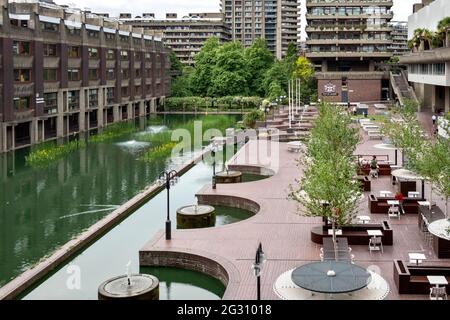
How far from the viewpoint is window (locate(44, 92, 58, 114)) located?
2254 inches

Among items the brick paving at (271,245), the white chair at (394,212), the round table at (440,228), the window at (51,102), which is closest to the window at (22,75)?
the window at (51,102)

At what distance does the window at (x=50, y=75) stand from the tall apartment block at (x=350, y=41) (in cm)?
5054

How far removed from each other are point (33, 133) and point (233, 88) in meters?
50.2

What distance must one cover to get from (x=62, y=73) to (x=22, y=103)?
9.47m

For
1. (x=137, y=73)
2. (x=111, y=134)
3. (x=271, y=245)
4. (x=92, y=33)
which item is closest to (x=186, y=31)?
(x=137, y=73)

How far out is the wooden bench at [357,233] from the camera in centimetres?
2028

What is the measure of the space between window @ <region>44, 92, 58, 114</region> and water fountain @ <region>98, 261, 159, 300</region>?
4282 cm

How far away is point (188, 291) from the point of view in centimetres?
1811

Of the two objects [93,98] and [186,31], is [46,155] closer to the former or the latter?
[93,98]

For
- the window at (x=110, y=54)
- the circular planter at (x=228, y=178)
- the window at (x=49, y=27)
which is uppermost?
the window at (x=49, y=27)

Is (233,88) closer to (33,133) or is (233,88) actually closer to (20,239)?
(33,133)

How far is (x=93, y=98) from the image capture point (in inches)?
2790

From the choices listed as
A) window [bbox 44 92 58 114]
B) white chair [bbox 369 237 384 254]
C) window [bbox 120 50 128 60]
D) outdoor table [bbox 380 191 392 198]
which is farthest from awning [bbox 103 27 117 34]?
white chair [bbox 369 237 384 254]

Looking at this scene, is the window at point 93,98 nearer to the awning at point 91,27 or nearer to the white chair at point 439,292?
the awning at point 91,27
